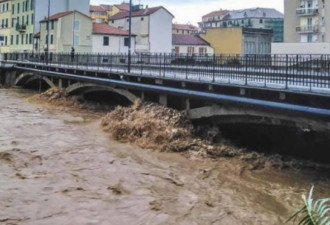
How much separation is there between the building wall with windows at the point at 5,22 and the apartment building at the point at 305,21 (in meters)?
47.2

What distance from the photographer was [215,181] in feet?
38.8

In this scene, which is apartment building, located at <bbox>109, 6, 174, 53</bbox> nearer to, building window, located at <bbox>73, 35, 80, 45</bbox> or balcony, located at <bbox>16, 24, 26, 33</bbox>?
building window, located at <bbox>73, 35, 80, 45</bbox>

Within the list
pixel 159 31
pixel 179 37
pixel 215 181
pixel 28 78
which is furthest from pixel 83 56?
pixel 179 37

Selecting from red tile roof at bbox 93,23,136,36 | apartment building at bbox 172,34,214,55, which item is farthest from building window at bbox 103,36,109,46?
Result: apartment building at bbox 172,34,214,55

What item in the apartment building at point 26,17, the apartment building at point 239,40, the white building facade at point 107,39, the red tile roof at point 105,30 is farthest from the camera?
the apartment building at point 26,17

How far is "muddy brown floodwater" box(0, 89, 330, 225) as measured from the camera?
888cm

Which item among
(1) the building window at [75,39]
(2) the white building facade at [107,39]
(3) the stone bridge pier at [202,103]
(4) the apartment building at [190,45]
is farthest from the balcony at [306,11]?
(3) the stone bridge pier at [202,103]

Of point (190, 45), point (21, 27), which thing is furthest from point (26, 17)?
point (190, 45)

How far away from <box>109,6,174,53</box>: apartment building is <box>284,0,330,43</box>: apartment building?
58.0 ft

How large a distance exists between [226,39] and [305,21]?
38.8ft

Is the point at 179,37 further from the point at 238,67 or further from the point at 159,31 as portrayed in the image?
the point at 238,67

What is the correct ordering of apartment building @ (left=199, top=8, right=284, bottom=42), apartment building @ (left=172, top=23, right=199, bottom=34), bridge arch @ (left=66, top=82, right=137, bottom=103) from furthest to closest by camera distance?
1. apartment building @ (left=172, top=23, right=199, bottom=34)
2. apartment building @ (left=199, top=8, right=284, bottom=42)
3. bridge arch @ (left=66, top=82, right=137, bottom=103)

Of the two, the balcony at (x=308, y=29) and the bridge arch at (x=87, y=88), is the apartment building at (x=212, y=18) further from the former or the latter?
the bridge arch at (x=87, y=88)

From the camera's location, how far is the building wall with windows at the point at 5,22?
75312 millimetres
